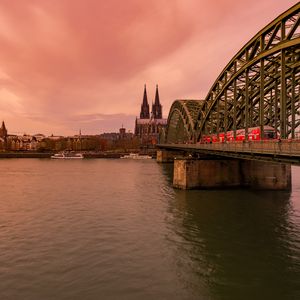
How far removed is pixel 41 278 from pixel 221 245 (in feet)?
39.6

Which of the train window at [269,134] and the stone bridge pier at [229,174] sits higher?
→ the train window at [269,134]

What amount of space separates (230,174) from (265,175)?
5.36 meters

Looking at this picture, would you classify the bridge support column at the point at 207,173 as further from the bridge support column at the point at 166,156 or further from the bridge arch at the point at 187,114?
the bridge support column at the point at 166,156

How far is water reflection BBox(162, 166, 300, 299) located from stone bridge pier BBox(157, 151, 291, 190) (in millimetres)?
6481

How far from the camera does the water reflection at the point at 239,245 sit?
14.9m

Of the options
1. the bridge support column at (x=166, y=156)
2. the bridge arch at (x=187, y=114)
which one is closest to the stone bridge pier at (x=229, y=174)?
the bridge arch at (x=187, y=114)

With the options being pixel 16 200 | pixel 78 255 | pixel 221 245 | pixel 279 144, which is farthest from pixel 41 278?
pixel 16 200

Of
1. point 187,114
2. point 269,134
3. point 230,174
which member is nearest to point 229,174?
point 230,174

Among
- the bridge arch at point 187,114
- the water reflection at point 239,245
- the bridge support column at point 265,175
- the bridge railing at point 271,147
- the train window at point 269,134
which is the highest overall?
the bridge arch at point 187,114

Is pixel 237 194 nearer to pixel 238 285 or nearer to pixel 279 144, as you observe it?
pixel 279 144

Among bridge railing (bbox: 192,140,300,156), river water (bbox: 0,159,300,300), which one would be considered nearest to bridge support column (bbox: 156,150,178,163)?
river water (bbox: 0,159,300,300)

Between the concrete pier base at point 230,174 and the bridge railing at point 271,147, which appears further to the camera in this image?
the concrete pier base at point 230,174

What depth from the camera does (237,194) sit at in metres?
40.0

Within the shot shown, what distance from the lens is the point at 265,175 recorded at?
4428cm
